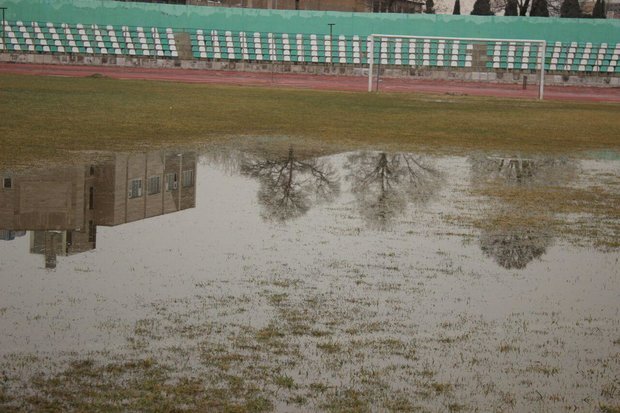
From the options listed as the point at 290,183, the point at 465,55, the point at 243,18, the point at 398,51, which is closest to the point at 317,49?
the point at 398,51

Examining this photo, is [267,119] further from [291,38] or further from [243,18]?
[243,18]

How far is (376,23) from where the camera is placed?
218 ft

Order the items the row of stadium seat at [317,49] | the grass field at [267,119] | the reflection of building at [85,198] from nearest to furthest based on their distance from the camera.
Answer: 1. the reflection of building at [85,198]
2. the grass field at [267,119]
3. the row of stadium seat at [317,49]

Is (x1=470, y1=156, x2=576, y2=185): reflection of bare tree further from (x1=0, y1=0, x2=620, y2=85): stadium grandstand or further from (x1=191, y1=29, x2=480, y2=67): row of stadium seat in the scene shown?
(x1=191, y1=29, x2=480, y2=67): row of stadium seat

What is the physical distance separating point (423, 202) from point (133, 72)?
4583cm

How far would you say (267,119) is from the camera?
28297 millimetres

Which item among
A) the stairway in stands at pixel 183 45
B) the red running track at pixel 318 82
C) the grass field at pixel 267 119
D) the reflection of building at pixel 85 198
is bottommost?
the red running track at pixel 318 82

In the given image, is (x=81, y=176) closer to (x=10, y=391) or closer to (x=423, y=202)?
(x=423, y=202)

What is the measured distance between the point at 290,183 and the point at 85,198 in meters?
3.73

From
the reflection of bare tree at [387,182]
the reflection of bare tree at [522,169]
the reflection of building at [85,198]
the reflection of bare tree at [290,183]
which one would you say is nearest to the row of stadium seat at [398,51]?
the reflection of bare tree at [522,169]

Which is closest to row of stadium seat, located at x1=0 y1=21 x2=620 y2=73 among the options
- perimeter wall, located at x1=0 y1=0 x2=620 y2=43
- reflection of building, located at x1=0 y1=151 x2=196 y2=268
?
perimeter wall, located at x1=0 y1=0 x2=620 y2=43

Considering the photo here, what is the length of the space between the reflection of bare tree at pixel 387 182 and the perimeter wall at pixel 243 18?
1812 inches

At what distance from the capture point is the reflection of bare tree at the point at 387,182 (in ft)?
45.9

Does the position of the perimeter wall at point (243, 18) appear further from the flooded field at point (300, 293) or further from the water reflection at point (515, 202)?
the flooded field at point (300, 293)
